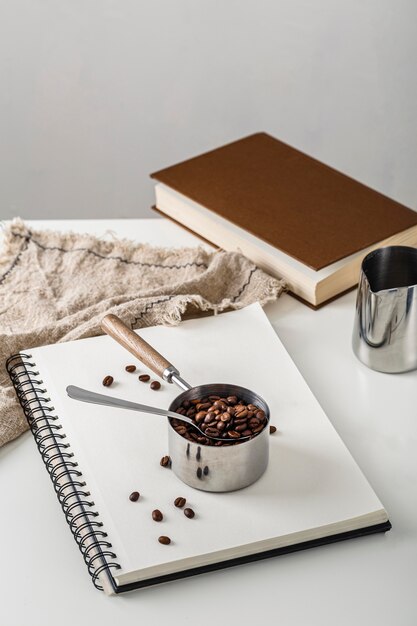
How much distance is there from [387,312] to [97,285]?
0.53 m

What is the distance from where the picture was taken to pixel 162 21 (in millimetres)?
2998

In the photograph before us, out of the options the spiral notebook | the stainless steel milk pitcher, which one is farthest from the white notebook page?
the stainless steel milk pitcher

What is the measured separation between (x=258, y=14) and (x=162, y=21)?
32 centimetres

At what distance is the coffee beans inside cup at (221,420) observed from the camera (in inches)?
45.0

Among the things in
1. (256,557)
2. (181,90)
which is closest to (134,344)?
(256,557)

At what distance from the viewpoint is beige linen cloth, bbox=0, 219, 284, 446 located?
4.85 ft

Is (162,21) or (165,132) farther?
(165,132)

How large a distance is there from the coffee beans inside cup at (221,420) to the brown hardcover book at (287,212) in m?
0.42

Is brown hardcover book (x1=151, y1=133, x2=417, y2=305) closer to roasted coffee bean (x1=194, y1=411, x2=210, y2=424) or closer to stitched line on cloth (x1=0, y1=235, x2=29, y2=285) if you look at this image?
stitched line on cloth (x1=0, y1=235, x2=29, y2=285)

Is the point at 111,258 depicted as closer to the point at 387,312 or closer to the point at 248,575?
the point at 387,312

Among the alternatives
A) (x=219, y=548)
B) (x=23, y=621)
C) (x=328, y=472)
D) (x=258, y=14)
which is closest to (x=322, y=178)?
(x=328, y=472)

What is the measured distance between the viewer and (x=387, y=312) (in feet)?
4.43

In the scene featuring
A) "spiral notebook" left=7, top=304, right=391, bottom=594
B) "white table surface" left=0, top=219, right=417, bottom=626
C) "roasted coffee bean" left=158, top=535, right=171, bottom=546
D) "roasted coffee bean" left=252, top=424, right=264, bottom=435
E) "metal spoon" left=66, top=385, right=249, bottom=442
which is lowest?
"white table surface" left=0, top=219, right=417, bottom=626

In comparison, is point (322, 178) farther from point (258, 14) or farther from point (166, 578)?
point (258, 14)
